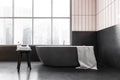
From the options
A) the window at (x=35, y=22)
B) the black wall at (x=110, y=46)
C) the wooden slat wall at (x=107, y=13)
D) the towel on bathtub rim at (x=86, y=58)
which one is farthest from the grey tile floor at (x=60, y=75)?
the window at (x=35, y=22)

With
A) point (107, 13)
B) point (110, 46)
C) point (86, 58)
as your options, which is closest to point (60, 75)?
point (86, 58)

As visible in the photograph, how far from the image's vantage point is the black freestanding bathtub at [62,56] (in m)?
4.25

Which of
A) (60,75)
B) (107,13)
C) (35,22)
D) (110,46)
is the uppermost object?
(107,13)

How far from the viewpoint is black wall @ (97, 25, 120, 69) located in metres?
4.16

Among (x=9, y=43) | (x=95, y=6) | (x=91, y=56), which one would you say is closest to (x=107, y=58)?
(x=91, y=56)

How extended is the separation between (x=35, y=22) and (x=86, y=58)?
2.79m

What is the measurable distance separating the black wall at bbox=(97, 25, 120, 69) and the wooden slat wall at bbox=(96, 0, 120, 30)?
0.61ft

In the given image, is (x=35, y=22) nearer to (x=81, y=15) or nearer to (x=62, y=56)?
(x=81, y=15)

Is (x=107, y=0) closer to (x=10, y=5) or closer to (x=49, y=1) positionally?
(x=49, y=1)

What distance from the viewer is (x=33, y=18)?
6215mm

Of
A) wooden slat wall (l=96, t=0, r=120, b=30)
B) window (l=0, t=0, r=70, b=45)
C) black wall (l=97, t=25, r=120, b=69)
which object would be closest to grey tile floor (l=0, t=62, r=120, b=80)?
black wall (l=97, t=25, r=120, b=69)

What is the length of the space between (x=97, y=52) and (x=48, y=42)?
171cm

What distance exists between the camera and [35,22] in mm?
6211

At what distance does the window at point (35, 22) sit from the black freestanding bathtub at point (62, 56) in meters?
1.80
